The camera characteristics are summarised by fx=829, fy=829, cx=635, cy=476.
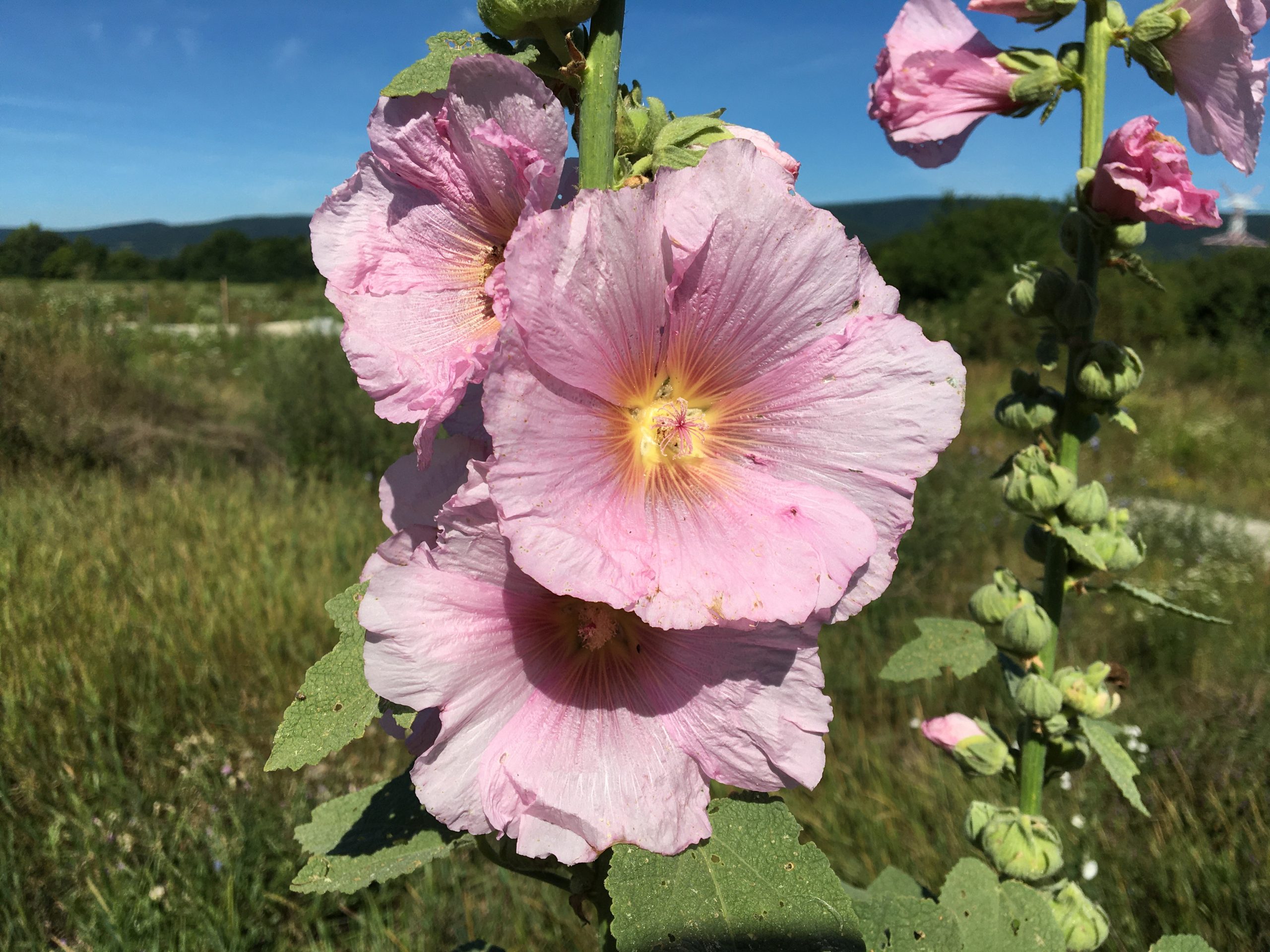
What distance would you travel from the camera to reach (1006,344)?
18438 millimetres

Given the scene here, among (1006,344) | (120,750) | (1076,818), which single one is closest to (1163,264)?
(1006,344)

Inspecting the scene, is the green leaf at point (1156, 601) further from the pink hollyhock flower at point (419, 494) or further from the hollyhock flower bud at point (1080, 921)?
the pink hollyhock flower at point (419, 494)

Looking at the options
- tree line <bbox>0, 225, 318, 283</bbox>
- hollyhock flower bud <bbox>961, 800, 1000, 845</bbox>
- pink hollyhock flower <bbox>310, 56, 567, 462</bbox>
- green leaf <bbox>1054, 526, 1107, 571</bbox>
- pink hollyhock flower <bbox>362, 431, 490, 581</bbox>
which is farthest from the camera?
tree line <bbox>0, 225, 318, 283</bbox>

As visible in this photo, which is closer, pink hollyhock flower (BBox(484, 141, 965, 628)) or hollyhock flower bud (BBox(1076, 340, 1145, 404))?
pink hollyhock flower (BBox(484, 141, 965, 628))

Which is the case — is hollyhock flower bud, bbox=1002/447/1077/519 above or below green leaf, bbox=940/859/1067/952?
above

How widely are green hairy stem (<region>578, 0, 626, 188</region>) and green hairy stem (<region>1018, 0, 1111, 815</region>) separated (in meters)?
1.07

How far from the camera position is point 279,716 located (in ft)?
11.9

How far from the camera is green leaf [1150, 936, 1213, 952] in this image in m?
1.25

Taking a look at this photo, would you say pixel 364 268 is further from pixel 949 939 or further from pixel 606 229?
pixel 949 939

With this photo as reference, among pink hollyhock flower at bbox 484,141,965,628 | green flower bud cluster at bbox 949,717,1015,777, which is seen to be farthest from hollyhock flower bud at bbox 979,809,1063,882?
pink hollyhock flower at bbox 484,141,965,628

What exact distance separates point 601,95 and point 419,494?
18.3 inches

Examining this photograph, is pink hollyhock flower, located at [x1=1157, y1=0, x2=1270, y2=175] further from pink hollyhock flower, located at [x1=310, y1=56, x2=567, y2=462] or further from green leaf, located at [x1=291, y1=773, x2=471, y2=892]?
green leaf, located at [x1=291, y1=773, x2=471, y2=892]

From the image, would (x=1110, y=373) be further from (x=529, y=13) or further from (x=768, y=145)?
(x=529, y=13)

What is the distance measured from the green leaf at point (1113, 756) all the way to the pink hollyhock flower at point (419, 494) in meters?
1.21
